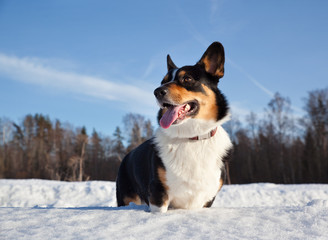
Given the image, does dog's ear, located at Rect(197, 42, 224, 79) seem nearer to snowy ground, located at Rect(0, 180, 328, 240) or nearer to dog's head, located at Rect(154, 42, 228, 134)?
dog's head, located at Rect(154, 42, 228, 134)

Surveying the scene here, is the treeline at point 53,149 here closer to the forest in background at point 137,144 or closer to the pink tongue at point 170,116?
the forest in background at point 137,144

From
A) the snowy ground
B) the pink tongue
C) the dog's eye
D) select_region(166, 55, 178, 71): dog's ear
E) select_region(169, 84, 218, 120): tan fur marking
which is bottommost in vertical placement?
the snowy ground

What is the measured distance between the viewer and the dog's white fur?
3137mm

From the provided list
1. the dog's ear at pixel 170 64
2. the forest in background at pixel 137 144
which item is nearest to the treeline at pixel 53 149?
the forest in background at pixel 137 144

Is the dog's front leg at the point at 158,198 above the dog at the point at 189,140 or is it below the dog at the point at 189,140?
below

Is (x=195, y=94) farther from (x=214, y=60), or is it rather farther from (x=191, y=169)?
(x=191, y=169)

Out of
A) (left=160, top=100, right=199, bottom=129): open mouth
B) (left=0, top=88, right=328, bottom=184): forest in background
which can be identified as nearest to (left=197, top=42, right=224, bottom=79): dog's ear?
(left=160, top=100, right=199, bottom=129): open mouth

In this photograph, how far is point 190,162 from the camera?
319cm

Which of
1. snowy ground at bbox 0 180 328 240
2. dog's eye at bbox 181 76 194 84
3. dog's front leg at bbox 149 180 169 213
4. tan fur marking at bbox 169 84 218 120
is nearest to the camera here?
snowy ground at bbox 0 180 328 240

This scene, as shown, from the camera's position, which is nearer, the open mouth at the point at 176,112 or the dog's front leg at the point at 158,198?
the dog's front leg at the point at 158,198

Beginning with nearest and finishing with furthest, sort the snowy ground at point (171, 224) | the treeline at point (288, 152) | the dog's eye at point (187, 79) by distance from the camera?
the snowy ground at point (171, 224) < the dog's eye at point (187, 79) < the treeline at point (288, 152)

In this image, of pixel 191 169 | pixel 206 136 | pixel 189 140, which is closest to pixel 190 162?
pixel 191 169

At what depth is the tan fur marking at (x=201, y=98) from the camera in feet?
10.5

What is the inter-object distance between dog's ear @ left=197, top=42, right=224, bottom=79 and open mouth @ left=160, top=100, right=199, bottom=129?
1.97 ft
